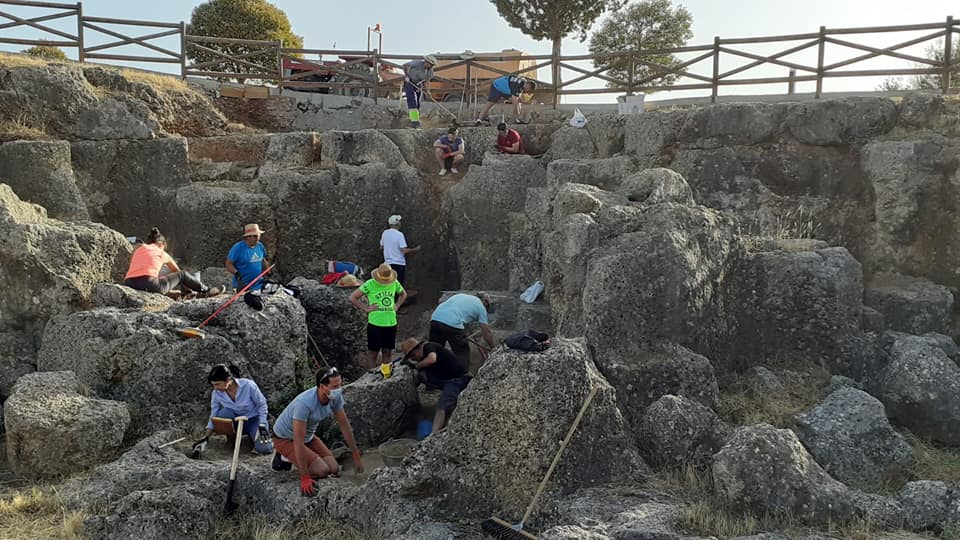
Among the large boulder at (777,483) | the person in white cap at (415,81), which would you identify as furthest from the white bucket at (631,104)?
the large boulder at (777,483)

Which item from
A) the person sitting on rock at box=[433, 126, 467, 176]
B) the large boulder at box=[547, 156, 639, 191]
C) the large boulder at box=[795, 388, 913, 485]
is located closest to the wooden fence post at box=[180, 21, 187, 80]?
the person sitting on rock at box=[433, 126, 467, 176]

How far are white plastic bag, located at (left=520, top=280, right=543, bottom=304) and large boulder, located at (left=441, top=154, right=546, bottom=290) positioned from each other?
255cm

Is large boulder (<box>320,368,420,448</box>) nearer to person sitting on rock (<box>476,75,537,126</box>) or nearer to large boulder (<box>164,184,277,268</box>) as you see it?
large boulder (<box>164,184,277,268</box>)

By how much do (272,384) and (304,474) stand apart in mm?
2696

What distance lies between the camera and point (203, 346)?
32.3 feet

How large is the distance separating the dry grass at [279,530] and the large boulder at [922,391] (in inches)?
261

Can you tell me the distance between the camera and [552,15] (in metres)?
27.3

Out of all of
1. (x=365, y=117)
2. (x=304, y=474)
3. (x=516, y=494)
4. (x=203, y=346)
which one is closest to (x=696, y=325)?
(x=516, y=494)

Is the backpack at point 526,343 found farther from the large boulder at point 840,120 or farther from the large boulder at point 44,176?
the large boulder at point 44,176

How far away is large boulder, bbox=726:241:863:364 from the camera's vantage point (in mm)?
10516

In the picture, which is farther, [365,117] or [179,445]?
[365,117]

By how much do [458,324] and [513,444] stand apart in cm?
311

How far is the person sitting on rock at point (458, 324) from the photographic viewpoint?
10453 millimetres

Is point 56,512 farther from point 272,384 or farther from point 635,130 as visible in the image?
point 635,130
